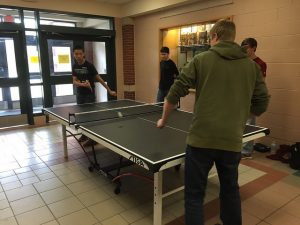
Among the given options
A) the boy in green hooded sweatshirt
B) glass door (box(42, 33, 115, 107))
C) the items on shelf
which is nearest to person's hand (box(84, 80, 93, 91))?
glass door (box(42, 33, 115, 107))

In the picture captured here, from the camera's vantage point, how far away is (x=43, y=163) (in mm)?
3682

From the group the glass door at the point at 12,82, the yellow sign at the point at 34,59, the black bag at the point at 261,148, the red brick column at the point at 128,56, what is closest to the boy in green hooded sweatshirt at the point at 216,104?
the black bag at the point at 261,148

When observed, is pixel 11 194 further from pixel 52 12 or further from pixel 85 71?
pixel 52 12

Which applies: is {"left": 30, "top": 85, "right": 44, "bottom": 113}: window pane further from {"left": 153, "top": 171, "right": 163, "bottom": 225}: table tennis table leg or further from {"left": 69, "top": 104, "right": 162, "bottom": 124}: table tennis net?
{"left": 153, "top": 171, "right": 163, "bottom": 225}: table tennis table leg

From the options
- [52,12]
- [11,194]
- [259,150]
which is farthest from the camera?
[52,12]

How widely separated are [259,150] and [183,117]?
180 cm

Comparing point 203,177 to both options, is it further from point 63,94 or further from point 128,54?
point 128,54

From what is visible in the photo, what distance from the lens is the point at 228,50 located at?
161 cm

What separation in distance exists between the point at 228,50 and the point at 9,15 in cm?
533

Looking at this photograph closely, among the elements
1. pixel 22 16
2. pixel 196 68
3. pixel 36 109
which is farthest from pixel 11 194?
pixel 22 16

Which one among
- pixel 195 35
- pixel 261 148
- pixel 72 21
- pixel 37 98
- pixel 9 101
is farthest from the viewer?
pixel 72 21

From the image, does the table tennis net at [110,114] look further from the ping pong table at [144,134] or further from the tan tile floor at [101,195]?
the tan tile floor at [101,195]

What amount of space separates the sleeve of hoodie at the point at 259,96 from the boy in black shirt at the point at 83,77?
273 cm

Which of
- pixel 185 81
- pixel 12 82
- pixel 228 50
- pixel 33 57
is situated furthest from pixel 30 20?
pixel 228 50
